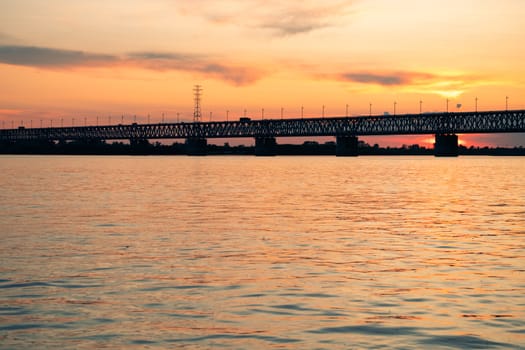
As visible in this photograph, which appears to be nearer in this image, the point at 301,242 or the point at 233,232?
the point at 301,242

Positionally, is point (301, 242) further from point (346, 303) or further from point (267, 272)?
point (346, 303)

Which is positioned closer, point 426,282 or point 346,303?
point 346,303

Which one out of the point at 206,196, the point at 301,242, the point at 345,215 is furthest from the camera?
the point at 206,196

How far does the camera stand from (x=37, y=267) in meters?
19.2

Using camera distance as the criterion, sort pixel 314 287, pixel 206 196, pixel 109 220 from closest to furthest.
A: pixel 314 287 → pixel 109 220 → pixel 206 196

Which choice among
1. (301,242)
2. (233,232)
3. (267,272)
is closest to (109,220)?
(233,232)

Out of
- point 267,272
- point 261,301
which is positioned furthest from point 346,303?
point 267,272

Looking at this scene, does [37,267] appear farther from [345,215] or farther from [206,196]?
[206,196]

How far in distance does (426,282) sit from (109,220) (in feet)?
59.3

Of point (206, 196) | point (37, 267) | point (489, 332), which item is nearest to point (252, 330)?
point (489, 332)

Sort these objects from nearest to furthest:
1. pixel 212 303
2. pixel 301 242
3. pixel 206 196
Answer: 1. pixel 212 303
2. pixel 301 242
3. pixel 206 196

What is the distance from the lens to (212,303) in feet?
49.9

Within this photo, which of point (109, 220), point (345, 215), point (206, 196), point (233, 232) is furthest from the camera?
point (206, 196)

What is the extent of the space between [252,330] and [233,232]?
1495 centimetres
